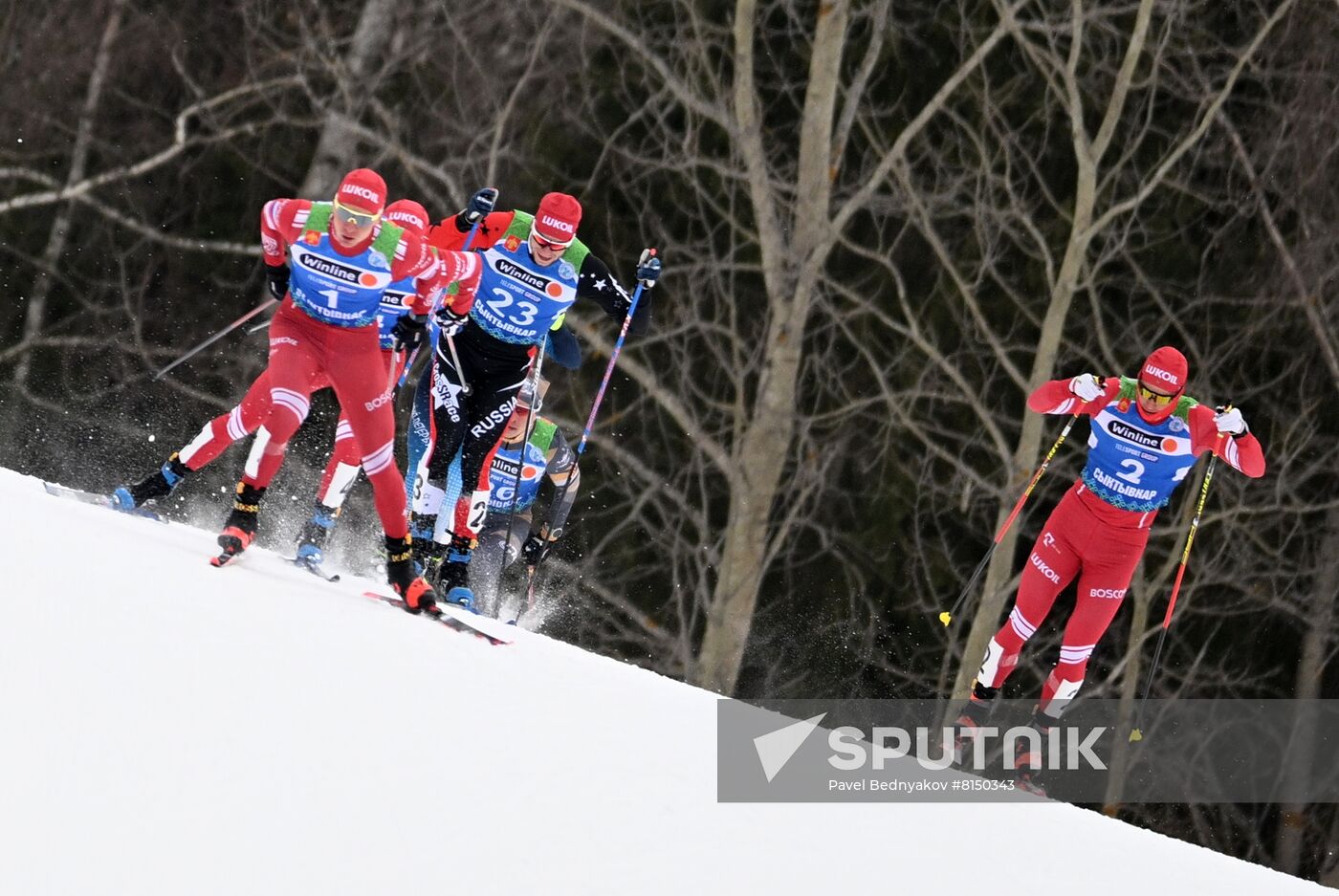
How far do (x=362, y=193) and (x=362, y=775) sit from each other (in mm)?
2810

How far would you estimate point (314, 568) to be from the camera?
8.00 m

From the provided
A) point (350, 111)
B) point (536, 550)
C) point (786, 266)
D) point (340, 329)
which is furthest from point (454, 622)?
point (350, 111)

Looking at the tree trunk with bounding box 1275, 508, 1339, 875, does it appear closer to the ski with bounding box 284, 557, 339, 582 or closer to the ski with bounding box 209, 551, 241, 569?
the ski with bounding box 284, 557, 339, 582

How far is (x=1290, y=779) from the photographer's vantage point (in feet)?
65.0

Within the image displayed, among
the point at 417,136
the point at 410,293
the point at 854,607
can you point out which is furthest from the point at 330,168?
the point at 410,293

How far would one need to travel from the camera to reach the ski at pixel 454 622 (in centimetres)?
698

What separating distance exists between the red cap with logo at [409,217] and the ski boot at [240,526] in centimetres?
137

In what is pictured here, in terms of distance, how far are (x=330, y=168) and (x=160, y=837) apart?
1375 cm

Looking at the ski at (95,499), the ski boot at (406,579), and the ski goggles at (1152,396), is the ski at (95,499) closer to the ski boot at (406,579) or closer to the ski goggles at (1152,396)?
the ski boot at (406,579)

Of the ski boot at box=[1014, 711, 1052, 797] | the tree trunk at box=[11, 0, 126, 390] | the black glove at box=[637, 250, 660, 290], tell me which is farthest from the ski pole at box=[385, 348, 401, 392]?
the tree trunk at box=[11, 0, 126, 390]

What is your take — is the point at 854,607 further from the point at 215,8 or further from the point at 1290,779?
the point at 215,8

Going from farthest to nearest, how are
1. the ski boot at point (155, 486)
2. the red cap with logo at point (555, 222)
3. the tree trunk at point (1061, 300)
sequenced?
the tree trunk at point (1061, 300), the red cap with logo at point (555, 222), the ski boot at point (155, 486)

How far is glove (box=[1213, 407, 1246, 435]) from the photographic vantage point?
8070 mm

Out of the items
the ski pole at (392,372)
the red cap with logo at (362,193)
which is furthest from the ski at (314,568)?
the red cap with logo at (362,193)
